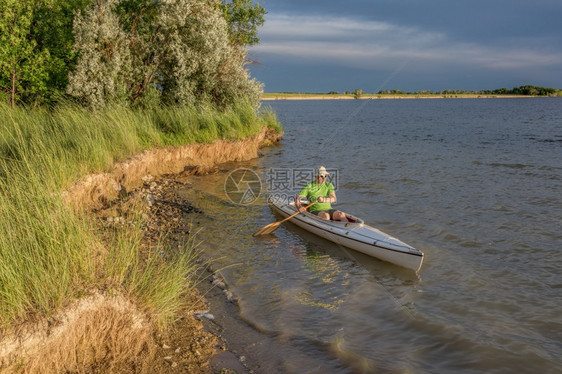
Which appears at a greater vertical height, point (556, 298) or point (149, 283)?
point (149, 283)

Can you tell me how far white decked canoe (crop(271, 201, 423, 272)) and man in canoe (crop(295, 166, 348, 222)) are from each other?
0.30 meters

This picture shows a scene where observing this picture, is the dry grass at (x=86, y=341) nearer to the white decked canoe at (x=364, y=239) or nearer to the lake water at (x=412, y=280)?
the lake water at (x=412, y=280)

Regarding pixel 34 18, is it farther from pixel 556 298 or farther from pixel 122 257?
pixel 556 298

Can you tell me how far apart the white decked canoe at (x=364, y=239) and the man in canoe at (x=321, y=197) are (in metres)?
0.30

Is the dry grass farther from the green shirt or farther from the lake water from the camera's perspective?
the green shirt

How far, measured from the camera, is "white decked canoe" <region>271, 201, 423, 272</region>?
904 cm

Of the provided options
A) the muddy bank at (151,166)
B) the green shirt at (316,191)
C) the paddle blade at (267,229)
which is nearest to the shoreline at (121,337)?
the muddy bank at (151,166)

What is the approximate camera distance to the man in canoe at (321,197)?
11617 millimetres

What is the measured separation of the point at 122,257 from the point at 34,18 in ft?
58.0

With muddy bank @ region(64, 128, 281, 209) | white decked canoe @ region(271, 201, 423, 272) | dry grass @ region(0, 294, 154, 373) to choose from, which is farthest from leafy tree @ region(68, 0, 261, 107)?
dry grass @ region(0, 294, 154, 373)

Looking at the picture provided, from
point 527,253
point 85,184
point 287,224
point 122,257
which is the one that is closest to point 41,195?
point 122,257

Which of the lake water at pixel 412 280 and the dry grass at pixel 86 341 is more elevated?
the dry grass at pixel 86 341

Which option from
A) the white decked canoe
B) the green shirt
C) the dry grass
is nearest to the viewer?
the dry grass

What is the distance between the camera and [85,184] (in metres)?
10.9
